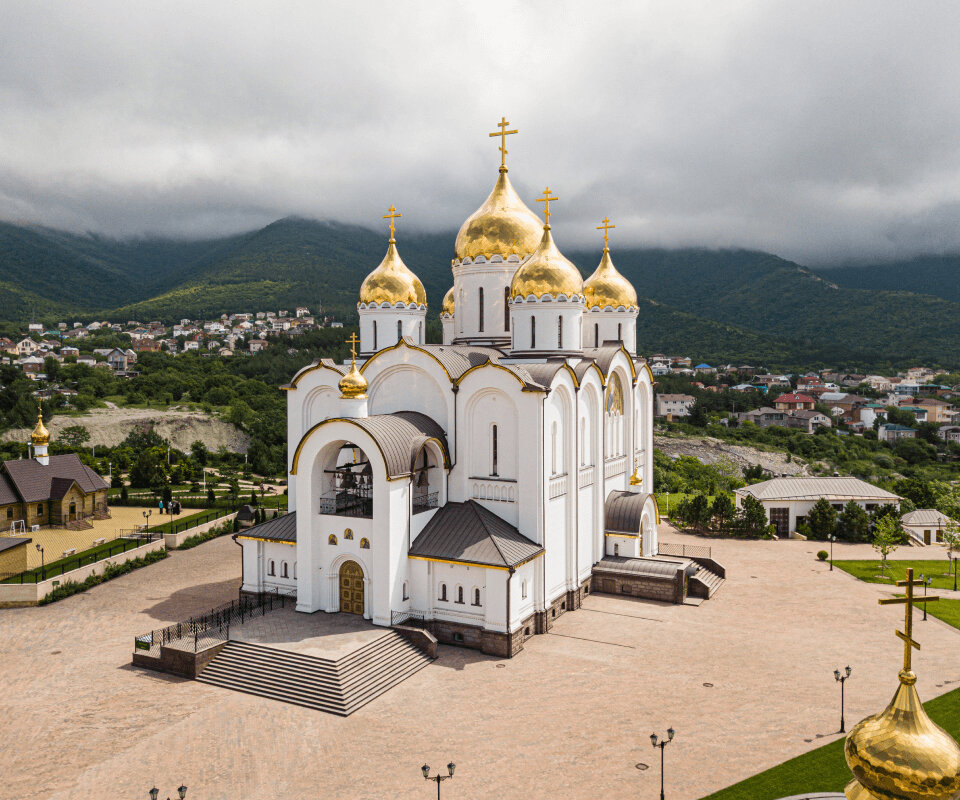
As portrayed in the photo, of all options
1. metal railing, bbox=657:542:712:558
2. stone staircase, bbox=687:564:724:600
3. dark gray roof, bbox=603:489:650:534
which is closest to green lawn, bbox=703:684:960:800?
stone staircase, bbox=687:564:724:600

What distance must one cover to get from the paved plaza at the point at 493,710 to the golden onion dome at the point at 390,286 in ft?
40.1

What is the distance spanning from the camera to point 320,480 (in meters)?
20.1

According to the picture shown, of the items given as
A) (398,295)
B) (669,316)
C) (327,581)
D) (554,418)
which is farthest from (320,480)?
(669,316)

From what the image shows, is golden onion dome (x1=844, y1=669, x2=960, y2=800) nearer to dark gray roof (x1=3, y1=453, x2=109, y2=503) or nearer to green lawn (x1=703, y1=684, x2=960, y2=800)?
green lawn (x1=703, y1=684, x2=960, y2=800)

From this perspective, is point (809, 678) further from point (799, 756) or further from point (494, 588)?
point (494, 588)

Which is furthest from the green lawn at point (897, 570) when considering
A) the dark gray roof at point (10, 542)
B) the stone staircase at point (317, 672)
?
the dark gray roof at point (10, 542)

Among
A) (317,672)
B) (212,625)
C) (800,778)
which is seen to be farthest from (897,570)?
(212,625)

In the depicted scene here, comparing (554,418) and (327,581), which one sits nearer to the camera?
(327,581)

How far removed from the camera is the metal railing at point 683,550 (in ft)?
94.5

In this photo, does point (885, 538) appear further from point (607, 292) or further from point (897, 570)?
point (607, 292)

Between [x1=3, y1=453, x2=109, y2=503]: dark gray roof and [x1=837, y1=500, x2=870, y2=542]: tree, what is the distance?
3493 cm

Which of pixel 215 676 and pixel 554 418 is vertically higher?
pixel 554 418

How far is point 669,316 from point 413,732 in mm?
174227

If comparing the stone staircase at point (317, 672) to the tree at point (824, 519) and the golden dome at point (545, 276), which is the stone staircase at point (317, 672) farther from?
the tree at point (824, 519)
